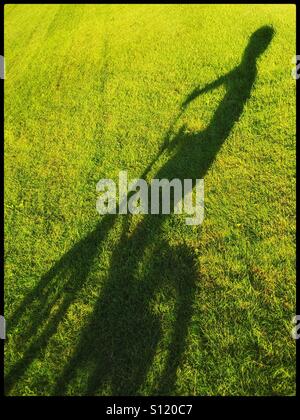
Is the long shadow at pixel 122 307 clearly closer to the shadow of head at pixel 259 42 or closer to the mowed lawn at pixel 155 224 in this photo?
the mowed lawn at pixel 155 224

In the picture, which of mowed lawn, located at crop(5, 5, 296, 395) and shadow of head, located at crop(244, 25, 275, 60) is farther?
shadow of head, located at crop(244, 25, 275, 60)

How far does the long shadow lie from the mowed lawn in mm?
17

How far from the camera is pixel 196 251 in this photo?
5043 millimetres

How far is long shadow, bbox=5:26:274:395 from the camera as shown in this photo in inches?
165

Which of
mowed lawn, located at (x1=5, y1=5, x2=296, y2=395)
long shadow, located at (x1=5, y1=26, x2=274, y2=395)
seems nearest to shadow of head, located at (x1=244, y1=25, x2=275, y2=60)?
mowed lawn, located at (x1=5, y1=5, x2=296, y2=395)

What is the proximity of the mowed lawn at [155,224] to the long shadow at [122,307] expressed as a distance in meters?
0.02

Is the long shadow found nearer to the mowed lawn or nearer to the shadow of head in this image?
the mowed lawn

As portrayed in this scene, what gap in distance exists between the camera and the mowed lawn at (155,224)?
13.9ft

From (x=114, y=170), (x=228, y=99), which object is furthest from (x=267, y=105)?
(x=114, y=170)

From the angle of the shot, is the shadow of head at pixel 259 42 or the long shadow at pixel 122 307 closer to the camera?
the long shadow at pixel 122 307

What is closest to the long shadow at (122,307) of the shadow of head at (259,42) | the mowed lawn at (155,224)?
the mowed lawn at (155,224)

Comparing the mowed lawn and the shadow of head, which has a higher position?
the shadow of head

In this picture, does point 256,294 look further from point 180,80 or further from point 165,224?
point 180,80

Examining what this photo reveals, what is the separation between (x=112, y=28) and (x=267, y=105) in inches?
220
